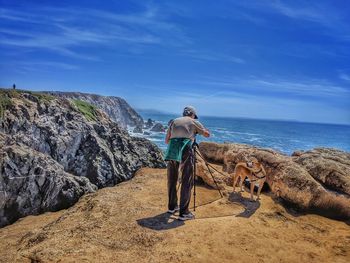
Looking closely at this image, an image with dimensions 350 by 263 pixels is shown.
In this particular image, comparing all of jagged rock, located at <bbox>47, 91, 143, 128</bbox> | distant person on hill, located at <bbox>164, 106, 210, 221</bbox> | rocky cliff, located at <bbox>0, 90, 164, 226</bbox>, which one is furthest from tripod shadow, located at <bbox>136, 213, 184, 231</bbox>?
jagged rock, located at <bbox>47, 91, 143, 128</bbox>

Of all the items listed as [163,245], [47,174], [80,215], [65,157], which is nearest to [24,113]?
[65,157]

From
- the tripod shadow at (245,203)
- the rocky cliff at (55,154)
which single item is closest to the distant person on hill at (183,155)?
the tripod shadow at (245,203)

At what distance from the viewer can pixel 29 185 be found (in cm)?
1670

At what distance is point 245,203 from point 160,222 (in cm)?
340

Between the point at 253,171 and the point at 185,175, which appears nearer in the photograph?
the point at 185,175

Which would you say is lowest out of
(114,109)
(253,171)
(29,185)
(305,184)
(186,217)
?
(29,185)

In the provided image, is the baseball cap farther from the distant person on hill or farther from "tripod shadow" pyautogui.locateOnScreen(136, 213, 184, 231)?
"tripod shadow" pyautogui.locateOnScreen(136, 213, 184, 231)

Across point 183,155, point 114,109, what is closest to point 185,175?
point 183,155

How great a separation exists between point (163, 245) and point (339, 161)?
8.87 meters

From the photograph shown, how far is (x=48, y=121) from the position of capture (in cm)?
2616

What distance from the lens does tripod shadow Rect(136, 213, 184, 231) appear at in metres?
8.03

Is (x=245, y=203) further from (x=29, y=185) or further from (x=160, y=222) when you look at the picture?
(x=29, y=185)

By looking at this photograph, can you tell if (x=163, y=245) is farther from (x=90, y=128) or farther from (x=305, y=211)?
(x=90, y=128)

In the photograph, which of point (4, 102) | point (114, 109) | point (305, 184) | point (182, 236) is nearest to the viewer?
point (182, 236)
